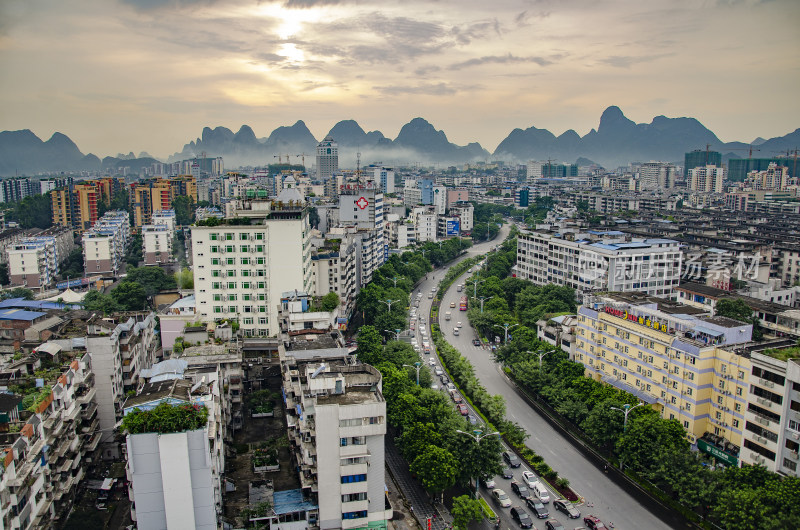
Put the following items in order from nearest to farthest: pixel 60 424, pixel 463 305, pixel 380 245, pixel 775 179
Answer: pixel 60 424 → pixel 463 305 → pixel 380 245 → pixel 775 179

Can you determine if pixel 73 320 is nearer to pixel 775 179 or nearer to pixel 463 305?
pixel 463 305

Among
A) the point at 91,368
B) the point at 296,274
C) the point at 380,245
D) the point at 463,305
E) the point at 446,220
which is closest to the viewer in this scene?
the point at 91,368

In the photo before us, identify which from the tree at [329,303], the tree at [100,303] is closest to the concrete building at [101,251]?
the tree at [100,303]

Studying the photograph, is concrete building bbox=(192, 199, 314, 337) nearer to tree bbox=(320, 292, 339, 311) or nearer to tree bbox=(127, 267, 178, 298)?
tree bbox=(320, 292, 339, 311)

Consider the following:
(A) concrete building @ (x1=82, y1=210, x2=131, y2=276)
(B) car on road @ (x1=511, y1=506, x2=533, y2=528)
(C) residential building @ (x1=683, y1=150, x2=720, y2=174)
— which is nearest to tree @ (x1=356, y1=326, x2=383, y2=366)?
(B) car on road @ (x1=511, y1=506, x2=533, y2=528)

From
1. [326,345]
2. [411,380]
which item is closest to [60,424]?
[326,345]

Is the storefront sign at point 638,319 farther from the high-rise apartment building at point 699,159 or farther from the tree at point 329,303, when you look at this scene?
the high-rise apartment building at point 699,159
